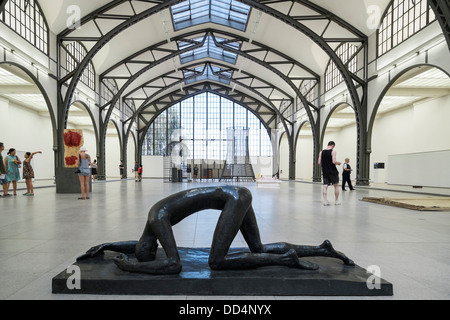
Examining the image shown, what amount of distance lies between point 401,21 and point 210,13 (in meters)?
13.9

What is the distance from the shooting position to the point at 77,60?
2055cm

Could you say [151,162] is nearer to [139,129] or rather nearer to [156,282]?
[139,129]

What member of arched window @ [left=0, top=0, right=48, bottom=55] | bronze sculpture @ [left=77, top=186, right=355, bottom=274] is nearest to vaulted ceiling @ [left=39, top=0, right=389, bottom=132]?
arched window @ [left=0, top=0, right=48, bottom=55]

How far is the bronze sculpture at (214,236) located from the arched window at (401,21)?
1405cm

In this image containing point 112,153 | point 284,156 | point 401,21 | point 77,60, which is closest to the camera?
point 401,21

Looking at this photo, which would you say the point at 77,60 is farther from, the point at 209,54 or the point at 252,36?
the point at 209,54

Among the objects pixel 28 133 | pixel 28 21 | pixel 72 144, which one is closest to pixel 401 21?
pixel 72 144

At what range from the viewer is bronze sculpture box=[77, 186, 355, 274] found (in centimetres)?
241

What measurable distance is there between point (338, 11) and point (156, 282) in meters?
18.9

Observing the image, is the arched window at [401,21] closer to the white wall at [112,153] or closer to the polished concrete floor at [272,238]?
the polished concrete floor at [272,238]

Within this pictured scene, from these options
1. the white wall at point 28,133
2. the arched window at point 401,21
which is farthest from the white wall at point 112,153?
the arched window at point 401,21

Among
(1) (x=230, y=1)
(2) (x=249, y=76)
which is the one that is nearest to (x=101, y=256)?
(1) (x=230, y=1)

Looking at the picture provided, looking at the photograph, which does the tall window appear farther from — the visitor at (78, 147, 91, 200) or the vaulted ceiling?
the visitor at (78, 147, 91, 200)

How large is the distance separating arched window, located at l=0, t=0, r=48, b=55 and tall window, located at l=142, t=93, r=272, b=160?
2154cm
